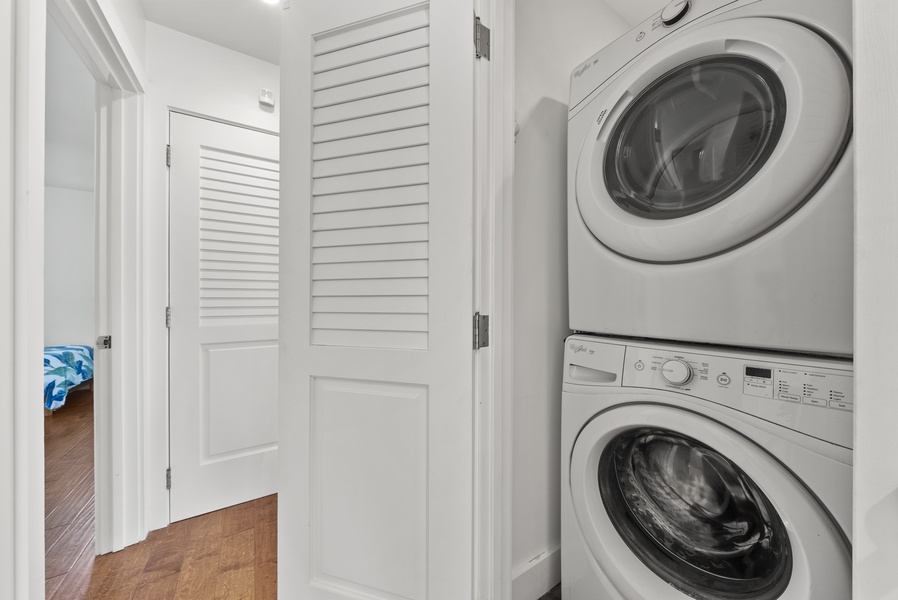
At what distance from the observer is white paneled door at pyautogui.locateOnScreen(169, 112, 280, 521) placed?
197 cm

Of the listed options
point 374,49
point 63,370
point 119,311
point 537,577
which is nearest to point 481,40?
point 374,49

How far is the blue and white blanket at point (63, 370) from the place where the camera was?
3627mm

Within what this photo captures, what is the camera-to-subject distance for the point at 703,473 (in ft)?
3.27

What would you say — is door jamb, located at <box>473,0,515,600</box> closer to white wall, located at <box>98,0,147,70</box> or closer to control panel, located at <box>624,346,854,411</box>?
control panel, located at <box>624,346,854,411</box>

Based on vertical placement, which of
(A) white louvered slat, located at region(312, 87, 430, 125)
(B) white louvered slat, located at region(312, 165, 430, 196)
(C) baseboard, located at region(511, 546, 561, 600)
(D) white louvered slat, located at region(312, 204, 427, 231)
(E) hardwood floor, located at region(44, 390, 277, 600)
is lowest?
(E) hardwood floor, located at region(44, 390, 277, 600)

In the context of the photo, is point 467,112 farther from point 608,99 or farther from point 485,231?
point 608,99

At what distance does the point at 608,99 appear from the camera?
1165 millimetres

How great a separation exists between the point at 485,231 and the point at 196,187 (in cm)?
165

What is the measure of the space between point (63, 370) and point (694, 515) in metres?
5.07

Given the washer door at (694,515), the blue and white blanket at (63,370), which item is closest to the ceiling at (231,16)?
the washer door at (694,515)

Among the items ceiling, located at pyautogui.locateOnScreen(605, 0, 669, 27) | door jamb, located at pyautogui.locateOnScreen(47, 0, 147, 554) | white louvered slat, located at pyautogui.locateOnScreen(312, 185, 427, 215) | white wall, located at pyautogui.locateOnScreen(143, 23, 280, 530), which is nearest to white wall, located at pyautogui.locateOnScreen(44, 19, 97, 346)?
white wall, located at pyautogui.locateOnScreen(143, 23, 280, 530)

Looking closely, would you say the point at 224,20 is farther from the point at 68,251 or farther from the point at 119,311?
the point at 68,251

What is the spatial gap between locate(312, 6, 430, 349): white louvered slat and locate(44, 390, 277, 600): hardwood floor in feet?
3.43

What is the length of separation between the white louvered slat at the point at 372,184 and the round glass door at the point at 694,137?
21.7 inches
